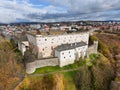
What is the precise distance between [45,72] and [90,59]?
1219 centimetres

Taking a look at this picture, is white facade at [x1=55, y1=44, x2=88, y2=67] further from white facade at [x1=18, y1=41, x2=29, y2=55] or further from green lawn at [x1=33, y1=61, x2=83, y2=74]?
white facade at [x1=18, y1=41, x2=29, y2=55]

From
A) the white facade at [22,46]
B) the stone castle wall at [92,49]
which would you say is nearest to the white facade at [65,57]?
the stone castle wall at [92,49]

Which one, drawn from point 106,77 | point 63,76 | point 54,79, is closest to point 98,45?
point 106,77

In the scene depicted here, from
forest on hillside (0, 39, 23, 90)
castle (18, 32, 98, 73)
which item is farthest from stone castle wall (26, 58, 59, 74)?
forest on hillside (0, 39, 23, 90)

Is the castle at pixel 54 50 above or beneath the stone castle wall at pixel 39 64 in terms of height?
above

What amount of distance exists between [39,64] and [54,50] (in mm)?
5734

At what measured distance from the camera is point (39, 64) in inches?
1132

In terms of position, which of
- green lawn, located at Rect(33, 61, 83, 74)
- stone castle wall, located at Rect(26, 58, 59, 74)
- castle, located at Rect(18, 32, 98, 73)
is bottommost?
green lawn, located at Rect(33, 61, 83, 74)

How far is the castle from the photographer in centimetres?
2946

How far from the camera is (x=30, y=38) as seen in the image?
34.0 metres

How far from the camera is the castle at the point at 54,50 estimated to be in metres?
29.5

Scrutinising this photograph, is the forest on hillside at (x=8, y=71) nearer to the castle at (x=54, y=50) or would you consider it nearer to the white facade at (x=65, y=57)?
the castle at (x=54, y=50)

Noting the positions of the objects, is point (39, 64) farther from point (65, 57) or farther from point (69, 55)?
point (69, 55)

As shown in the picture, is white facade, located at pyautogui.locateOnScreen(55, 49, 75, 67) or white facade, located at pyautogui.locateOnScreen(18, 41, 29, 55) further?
white facade, located at pyautogui.locateOnScreen(18, 41, 29, 55)
